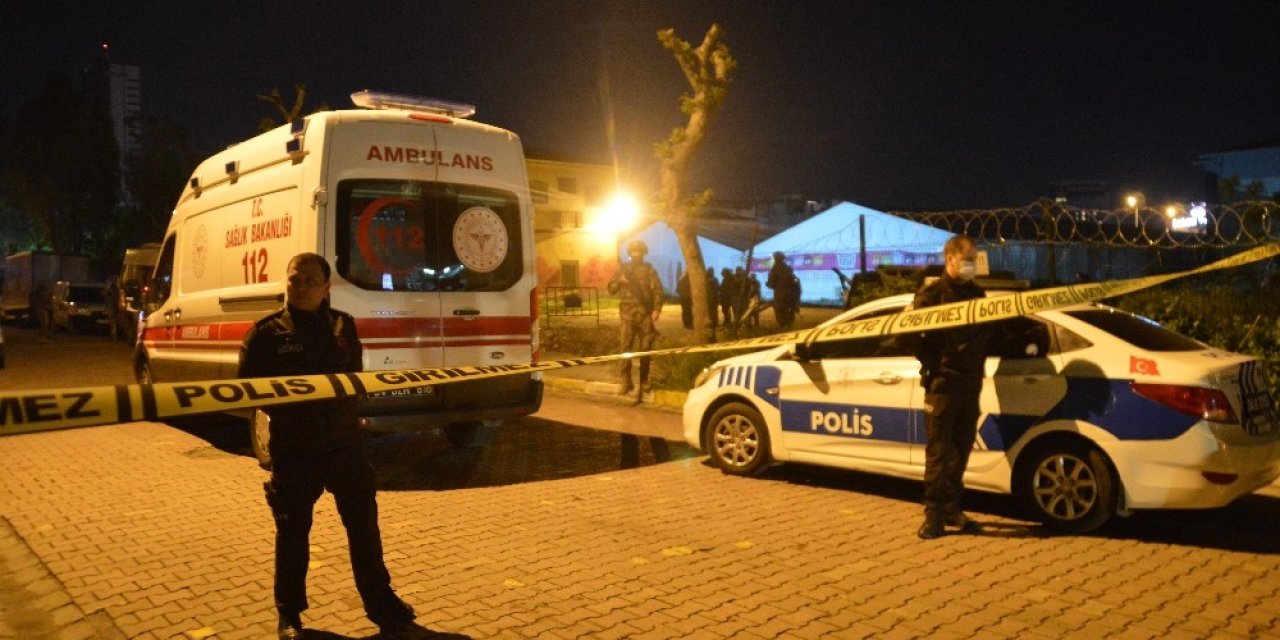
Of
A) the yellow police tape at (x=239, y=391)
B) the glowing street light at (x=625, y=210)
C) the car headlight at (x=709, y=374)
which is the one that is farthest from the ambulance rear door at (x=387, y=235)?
the glowing street light at (x=625, y=210)

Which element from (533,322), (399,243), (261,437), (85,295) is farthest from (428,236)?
(85,295)

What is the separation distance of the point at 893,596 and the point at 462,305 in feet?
14.0

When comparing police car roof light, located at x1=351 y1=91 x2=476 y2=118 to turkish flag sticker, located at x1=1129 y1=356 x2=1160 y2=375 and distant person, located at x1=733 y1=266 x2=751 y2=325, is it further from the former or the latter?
distant person, located at x1=733 y1=266 x2=751 y2=325

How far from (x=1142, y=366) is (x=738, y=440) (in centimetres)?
296

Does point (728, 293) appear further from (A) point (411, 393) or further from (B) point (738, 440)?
(A) point (411, 393)

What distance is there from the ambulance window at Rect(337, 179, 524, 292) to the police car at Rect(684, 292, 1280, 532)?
2550 millimetres

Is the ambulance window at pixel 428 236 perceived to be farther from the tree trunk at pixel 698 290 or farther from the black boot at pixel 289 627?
the tree trunk at pixel 698 290

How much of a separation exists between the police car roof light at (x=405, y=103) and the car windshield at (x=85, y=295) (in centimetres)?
2380

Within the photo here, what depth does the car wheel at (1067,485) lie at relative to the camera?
5520mm

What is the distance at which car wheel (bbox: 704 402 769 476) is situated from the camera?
7262 millimetres

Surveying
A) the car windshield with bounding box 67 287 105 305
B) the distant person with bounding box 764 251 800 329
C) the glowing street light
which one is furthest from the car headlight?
the car windshield with bounding box 67 287 105 305

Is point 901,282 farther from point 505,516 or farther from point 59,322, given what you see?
point 59,322

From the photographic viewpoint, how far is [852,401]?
6605mm

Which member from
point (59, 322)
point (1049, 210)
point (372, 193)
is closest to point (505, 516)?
point (372, 193)
